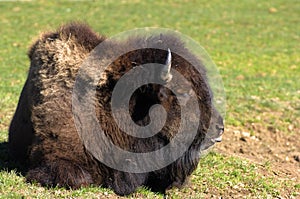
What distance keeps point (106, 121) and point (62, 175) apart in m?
0.67

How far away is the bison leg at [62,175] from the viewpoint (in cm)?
511

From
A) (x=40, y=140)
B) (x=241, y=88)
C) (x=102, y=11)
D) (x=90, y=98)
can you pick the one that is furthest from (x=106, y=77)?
(x=102, y=11)

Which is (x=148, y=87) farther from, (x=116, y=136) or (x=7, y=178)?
(x=7, y=178)

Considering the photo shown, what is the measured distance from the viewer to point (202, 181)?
601 cm

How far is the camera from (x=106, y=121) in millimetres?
5219

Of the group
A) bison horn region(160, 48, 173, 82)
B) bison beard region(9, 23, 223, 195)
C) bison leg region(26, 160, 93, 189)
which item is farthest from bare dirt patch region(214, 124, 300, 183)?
bison leg region(26, 160, 93, 189)

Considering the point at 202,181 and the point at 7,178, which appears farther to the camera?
the point at 202,181

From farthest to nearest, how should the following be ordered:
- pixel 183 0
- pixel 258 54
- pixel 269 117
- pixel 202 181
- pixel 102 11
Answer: pixel 183 0, pixel 102 11, pixel 258 54, pixel 269 117, pixel 202 181

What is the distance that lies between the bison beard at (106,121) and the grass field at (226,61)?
0.17m

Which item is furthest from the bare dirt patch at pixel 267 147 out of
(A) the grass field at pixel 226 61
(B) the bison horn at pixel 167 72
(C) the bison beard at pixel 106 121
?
(B) the bison horn at pixel 167 72

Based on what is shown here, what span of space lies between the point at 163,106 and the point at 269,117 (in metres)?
4.92

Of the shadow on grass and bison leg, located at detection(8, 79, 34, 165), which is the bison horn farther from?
the shadow on grass

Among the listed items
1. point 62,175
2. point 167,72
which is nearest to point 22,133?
point 62,175

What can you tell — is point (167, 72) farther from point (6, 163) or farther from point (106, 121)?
point (6, 163)
